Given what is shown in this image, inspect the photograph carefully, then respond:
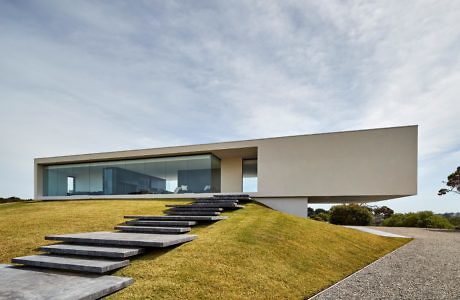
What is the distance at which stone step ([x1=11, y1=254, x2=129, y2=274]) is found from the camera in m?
4.55

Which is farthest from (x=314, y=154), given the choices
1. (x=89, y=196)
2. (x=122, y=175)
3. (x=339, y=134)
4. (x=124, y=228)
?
(x=89, y=196)

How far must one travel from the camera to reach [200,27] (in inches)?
466

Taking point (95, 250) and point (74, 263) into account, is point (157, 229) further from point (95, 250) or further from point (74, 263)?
point (74, 263)

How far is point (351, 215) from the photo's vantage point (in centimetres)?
2377

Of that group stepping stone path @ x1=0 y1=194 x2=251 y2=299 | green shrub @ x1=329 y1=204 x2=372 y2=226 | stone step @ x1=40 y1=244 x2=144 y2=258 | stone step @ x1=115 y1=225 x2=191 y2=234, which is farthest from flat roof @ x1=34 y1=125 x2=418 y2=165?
stone step @ x1=40 y1=244 x2=144 y2=258

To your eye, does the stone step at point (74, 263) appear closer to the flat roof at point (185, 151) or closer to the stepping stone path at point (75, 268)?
the stepping stone path at point (75, 268)

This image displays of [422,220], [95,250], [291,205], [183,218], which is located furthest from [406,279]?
[422,220]

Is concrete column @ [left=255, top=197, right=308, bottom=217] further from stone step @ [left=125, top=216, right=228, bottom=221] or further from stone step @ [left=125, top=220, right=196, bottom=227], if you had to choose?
stone step @ [left=125, top=220, right=196, bottom=227]

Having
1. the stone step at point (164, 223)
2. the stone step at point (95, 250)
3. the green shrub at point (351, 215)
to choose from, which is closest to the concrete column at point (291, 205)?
the stone step at point (164, 223)

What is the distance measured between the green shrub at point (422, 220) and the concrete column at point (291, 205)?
35.4 ft

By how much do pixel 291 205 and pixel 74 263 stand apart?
1196 cm

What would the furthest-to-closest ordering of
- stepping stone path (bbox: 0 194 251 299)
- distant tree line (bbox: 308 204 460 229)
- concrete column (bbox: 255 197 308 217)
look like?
distant tree line (bbox: 308 204 460 229)
concrete column (bbox: 255 197 308 217)
stepping stone path (bbox: 0 194 251 299)

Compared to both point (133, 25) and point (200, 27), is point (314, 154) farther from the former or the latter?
point (133, 25)

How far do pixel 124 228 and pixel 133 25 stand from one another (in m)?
8.08
